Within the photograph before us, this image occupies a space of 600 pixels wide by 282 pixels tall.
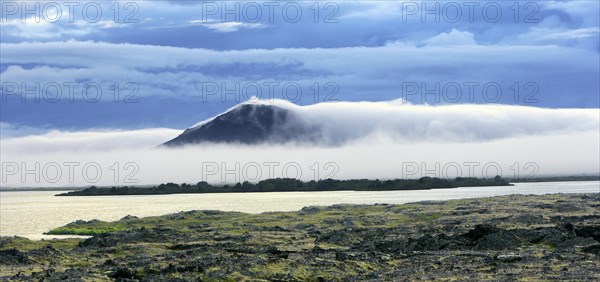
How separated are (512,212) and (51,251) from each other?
67.2 m

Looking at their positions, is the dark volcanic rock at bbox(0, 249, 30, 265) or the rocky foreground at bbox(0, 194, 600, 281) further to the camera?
the dark volcanic rock at bbox(0, 249, 30, 265)

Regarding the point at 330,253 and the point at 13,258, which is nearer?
the point at 13,258

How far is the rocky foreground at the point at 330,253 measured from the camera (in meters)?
54.9

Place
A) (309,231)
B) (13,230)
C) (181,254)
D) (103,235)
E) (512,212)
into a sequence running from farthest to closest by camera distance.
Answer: (13,230) → (512,212) → (309,231) → (103,235) → (181,254)

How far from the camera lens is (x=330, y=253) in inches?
2657

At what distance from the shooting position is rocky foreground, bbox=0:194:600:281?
180ft

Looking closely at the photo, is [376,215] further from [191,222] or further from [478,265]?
[478,265]

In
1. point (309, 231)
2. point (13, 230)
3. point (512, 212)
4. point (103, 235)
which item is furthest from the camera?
point (13, 230)

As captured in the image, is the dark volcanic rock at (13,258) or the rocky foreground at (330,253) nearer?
the rocky foreground at (330,253)

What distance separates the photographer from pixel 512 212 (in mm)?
115688

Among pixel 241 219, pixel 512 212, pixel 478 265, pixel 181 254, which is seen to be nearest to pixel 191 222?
pixel 241 219

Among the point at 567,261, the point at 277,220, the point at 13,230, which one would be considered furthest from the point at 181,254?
the point at 13,230

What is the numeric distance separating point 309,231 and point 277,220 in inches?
975

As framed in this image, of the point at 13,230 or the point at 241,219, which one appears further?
the point at 13,230
